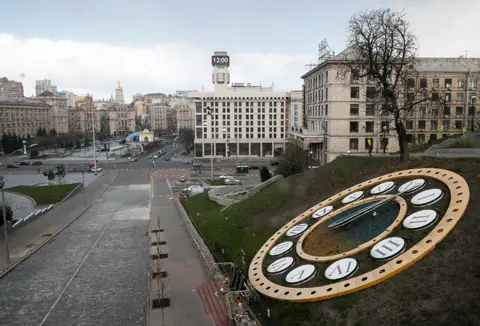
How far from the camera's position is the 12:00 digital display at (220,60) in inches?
4909

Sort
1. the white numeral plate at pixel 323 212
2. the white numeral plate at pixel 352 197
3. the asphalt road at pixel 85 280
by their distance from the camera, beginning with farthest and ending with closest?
1. the white numeral plate at pixel 323 212
2. the white numeral plate at pixel 352 197
3. the asphalt road at pixel 85 280

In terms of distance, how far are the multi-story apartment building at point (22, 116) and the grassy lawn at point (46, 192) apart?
4272 inches

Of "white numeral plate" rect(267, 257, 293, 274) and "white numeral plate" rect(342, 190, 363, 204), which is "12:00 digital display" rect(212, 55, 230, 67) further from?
"white numeral plate" rect(267, 257, 293, 274)

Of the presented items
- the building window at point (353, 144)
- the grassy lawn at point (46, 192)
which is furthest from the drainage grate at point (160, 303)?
the building window at point (353, 144)

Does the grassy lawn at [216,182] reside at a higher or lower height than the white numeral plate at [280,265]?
lower

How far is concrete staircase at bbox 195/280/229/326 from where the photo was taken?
19156 millimetres

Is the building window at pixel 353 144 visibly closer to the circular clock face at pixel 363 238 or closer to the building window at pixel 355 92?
the building window at pixel 355 92

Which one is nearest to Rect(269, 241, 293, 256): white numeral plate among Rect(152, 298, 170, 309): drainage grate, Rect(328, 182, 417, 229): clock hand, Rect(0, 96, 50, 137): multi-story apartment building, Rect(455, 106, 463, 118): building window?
Rect(328, 182, 417, 229): clock hand

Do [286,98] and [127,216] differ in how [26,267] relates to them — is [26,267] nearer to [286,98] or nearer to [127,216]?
[127,216]

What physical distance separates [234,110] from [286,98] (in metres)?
15.6

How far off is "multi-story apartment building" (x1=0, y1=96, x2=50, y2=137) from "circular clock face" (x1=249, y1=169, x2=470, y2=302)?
163 meters

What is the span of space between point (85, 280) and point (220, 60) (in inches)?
4224

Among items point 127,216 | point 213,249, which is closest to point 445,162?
point 213,249

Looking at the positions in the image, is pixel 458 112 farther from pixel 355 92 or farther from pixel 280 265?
pixel 280 265
